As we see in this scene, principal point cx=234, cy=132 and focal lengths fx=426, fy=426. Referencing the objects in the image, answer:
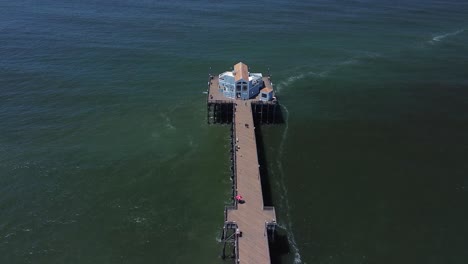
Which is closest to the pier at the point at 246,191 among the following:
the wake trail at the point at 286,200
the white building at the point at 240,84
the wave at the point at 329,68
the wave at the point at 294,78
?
the white building at the point at 240,84

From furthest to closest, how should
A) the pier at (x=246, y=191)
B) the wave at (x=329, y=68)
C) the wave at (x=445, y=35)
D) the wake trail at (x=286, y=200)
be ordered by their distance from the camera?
the wave at (x=445, y=35) < the wave at (x=329, y=68) < the wake trail at (x=286, y=200) < the pier at (x=246, y=191)

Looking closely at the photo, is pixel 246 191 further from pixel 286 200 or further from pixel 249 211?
pixel 286 200

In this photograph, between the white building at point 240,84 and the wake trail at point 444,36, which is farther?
the wake trail at point 444,36

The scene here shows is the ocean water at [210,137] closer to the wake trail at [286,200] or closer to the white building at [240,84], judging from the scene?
the wake trail at [286,200]

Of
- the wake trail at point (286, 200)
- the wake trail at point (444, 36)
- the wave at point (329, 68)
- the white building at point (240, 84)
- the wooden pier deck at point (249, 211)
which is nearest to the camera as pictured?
the wooden pier deck at point (249, 211)

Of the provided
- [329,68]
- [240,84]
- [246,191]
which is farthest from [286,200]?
[329,68]

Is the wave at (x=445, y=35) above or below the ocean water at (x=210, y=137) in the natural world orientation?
above
